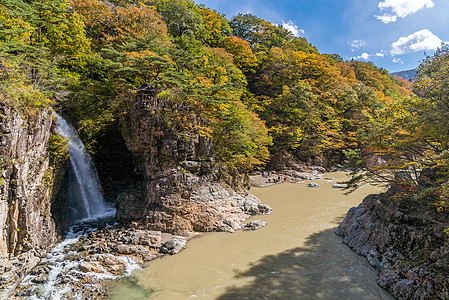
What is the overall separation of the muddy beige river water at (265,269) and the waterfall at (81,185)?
678 centimetres

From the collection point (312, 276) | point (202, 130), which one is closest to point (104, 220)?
point (202, 130)

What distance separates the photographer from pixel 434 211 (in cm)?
819

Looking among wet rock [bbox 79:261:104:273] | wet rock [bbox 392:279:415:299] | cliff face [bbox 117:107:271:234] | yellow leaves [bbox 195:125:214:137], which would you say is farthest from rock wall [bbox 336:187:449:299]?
wet rock [bbox 79:261:104:273]

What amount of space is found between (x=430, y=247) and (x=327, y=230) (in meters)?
5.07

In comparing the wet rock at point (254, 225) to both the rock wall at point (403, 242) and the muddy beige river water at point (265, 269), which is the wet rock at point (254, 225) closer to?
the muddy beige river water at point (265, 269)

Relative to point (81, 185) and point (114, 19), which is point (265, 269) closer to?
point (81, 185)

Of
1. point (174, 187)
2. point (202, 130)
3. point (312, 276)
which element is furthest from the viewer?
point (202, 130)

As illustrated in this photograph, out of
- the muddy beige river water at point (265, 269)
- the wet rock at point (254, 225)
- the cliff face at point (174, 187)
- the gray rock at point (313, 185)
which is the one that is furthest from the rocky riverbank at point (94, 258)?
the gray rock at point (313, 185)

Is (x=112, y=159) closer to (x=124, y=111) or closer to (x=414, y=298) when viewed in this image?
(x=124, y=111)

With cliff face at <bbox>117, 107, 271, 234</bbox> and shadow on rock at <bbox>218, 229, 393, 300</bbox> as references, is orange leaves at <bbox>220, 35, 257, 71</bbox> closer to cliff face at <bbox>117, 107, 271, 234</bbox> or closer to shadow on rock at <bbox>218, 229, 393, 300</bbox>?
cliff face at <bbox>117, 107, 271, 234</bbox>

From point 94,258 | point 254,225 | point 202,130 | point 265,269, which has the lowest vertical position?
point 265,269

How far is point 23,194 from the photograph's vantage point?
8539 millimetres

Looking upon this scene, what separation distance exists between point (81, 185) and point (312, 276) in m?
13.1

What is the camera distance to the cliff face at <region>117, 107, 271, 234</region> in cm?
1192
